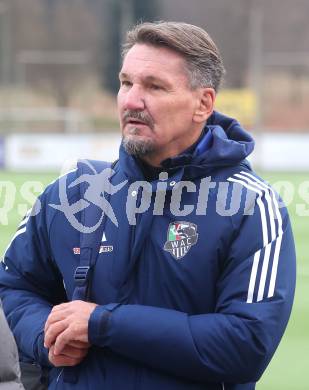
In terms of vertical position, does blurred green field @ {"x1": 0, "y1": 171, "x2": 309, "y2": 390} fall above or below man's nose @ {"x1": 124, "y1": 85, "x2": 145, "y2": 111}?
below

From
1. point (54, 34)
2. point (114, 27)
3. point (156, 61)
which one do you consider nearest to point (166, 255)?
point (156, 61)

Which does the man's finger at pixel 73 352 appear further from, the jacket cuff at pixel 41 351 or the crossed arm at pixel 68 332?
the jacket cuff at pixel 41 351

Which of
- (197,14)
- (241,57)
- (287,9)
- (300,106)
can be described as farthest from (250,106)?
A: (197,14)

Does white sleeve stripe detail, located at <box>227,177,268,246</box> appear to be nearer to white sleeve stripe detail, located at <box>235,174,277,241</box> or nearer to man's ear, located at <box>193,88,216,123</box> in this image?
white sleeve stripe detail, located at <box>235,174,277,241</box>

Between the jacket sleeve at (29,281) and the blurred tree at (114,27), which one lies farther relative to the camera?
the blurred tree at (114,27)

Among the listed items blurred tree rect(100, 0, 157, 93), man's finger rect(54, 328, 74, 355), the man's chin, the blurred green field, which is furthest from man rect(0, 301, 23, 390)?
blurred tree rect(100, 0, 157, 93)

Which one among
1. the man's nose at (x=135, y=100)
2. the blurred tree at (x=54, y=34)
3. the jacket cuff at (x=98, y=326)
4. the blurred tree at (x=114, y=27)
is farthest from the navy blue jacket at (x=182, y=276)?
the blurred tree at (x=54, y=34)

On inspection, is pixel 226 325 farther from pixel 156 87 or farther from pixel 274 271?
pixel 156 87

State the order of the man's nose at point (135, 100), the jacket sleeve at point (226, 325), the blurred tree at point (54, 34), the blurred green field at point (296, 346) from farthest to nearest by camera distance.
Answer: the blurred tree at point (54, 34) < the blurred green field at point (296, 346) < the man's nose at point (135, 100) < the jacket sleeve at point (226, 325)

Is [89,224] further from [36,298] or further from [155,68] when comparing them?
[155,68]

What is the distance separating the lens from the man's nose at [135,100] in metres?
2.73

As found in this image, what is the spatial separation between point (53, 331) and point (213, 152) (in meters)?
0.69

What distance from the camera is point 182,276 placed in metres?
2.63

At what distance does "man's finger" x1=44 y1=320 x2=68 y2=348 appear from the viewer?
102 inches
